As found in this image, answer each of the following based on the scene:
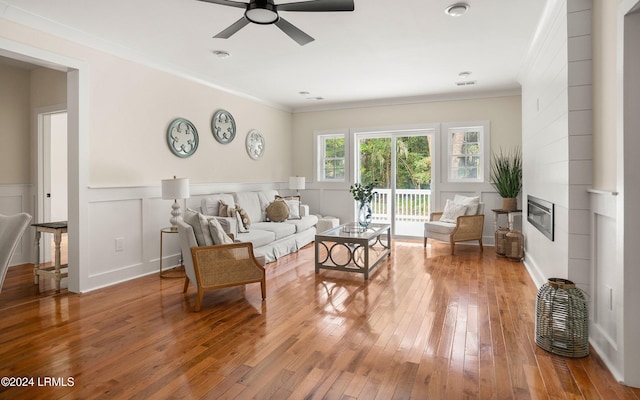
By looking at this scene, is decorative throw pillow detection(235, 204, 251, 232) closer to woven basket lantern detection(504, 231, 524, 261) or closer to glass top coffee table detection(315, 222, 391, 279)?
glass top coffee table detection(315, 222, 391, 279)

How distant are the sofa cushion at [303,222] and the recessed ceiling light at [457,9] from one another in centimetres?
373

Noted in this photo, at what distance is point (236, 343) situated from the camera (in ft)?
8.63

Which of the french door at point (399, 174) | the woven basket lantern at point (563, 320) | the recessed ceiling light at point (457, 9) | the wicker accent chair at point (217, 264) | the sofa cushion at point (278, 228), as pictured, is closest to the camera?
the woven basket lantern at point (563, 320)

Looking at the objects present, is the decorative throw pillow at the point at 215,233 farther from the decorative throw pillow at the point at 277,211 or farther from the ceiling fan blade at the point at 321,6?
the decorative throw pillow at the point at 277,211

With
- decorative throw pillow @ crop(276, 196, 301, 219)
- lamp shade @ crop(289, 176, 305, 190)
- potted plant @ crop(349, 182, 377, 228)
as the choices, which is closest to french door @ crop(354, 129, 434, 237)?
lamp shade @ crop(289, 176, 305, 190)

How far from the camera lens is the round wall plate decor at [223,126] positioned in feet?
18.6

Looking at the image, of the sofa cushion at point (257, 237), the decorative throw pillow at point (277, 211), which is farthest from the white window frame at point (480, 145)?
the sofa cushion at point (257, 237)

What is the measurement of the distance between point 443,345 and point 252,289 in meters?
2.08

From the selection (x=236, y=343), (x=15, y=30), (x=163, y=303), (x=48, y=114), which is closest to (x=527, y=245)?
(x=236, y=343)

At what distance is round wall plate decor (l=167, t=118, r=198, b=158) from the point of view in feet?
16.1

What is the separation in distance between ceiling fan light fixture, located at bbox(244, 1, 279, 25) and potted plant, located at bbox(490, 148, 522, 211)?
4.54 metres

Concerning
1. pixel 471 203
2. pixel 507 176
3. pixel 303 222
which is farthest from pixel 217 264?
pixel 507 176

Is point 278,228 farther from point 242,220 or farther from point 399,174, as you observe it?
point 399,174
